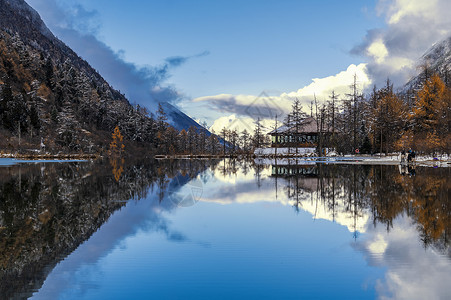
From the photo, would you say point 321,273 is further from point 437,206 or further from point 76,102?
point 76,102

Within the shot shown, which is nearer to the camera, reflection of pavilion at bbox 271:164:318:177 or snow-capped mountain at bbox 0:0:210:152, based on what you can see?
reflection of pavilion at bbox 271:164:318:177

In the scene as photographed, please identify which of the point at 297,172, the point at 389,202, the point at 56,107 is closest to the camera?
the point at 389,202

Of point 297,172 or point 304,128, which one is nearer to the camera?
point 297,172

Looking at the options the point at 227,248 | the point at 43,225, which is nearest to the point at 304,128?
the point at 43,225

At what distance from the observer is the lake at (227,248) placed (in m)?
5.93

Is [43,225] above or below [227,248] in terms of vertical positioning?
above

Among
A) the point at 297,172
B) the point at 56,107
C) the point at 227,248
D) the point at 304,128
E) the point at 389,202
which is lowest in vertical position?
the point at 227,248

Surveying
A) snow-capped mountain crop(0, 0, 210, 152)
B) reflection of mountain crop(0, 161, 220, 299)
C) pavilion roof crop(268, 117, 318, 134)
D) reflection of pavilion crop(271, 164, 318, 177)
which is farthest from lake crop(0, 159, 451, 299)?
snow-capped mountain crop(0, 0, 210, 152)

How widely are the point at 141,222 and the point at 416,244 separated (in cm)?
756

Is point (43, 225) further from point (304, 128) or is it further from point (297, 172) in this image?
point (304, 128)

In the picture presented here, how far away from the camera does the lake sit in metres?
5.93

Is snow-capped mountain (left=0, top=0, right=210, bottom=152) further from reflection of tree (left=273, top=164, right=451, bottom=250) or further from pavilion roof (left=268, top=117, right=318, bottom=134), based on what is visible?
reflection of tree (left=273, top=164, right=451, bottom=250)

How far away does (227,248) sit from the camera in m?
8.34

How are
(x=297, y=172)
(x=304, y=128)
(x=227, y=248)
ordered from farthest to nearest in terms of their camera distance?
1. (x=304, y=128)
2. (x=297, y=172)
3. (x=227, y=248)
